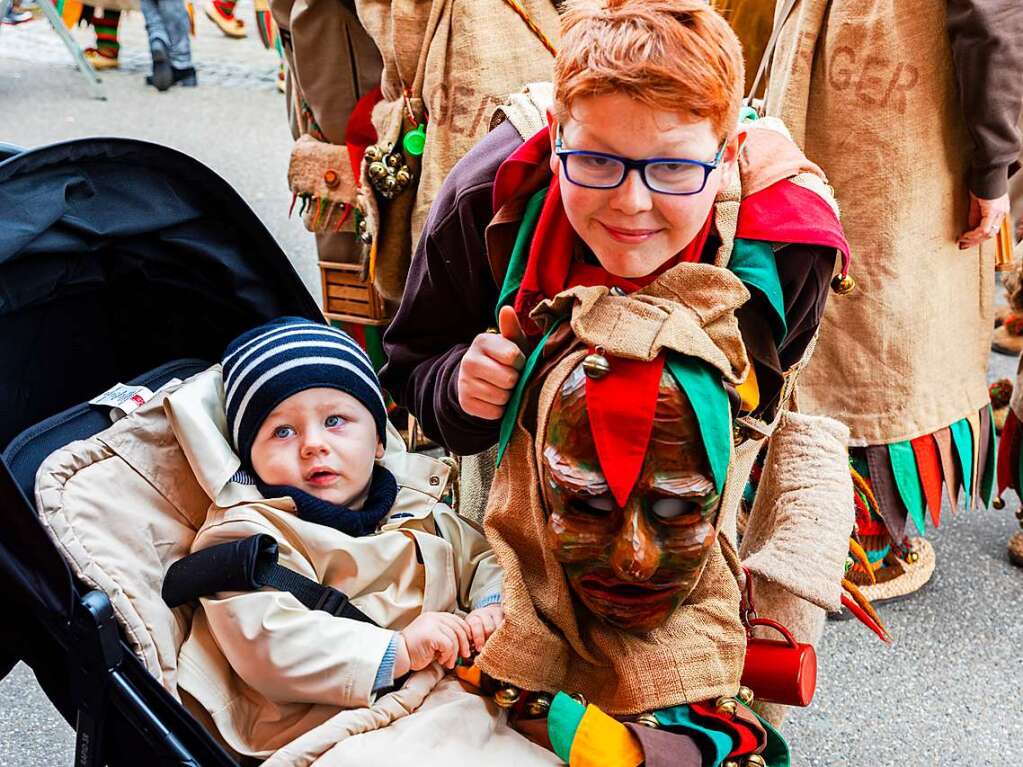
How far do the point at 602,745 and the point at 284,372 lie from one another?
2.22ft

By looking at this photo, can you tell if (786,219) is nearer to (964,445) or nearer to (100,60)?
(964,445)

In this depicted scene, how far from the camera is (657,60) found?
36.9 inches

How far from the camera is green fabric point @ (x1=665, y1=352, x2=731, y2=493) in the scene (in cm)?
97

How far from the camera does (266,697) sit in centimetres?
131

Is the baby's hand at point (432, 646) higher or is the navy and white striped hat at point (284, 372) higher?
the navy and white striped hat at point (284, 372)

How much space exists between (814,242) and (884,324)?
102cm

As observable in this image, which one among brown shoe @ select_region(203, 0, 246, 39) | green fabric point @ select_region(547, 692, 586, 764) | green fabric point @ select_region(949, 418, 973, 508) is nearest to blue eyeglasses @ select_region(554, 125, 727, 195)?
green fabric point @ select_region(547, 692, 586, 764)

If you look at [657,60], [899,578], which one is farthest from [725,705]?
[899,578]

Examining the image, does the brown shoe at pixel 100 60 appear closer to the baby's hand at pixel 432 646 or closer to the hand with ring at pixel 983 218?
the hand with ring at pixel 983 218

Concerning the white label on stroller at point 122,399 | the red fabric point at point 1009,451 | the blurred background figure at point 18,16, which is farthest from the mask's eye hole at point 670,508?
the blurred background figure at point 18,16

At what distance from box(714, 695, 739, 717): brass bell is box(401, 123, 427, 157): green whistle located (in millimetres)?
1279

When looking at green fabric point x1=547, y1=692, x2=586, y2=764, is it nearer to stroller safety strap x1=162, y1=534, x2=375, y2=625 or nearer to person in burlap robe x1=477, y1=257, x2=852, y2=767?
person in burlap robe x1=477, y1=257, x2=852, y2=767

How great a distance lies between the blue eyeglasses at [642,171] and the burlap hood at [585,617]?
0.29ft

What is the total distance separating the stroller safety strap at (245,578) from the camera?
1294 mm
